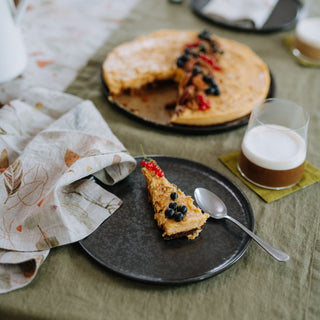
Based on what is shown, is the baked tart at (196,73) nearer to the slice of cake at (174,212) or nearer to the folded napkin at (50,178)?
the folded napkin at (50,178)

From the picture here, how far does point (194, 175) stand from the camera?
1.47 meters

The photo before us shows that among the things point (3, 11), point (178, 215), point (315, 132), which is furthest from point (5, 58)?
point (315, 132)

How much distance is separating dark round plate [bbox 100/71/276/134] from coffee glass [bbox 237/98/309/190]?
0.84ft

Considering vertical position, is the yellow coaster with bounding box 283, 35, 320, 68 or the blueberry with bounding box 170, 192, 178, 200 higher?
the blueberry with bounding box 170, 192, 178, 200

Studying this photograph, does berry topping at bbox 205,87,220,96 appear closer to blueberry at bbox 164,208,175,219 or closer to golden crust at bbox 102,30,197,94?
golden crust at bbox 102,30,197,94

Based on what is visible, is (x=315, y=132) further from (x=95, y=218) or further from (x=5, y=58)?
(x=5, y=58)

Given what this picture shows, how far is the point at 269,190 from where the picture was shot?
1.46 meters

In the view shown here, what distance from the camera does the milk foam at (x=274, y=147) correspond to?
1.40m

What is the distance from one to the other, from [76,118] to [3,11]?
26.3 inches

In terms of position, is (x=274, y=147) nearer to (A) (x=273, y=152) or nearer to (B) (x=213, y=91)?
(A) (x=273, y=152)

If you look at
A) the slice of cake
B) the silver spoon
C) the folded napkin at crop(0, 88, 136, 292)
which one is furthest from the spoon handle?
the folded napkin at crop(0, 88, 136, 292)

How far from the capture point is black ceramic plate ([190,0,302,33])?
8.39 ft

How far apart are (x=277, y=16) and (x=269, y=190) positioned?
175 centimetres

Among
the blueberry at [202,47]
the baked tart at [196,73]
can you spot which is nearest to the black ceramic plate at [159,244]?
the baked tart at [196,73]
